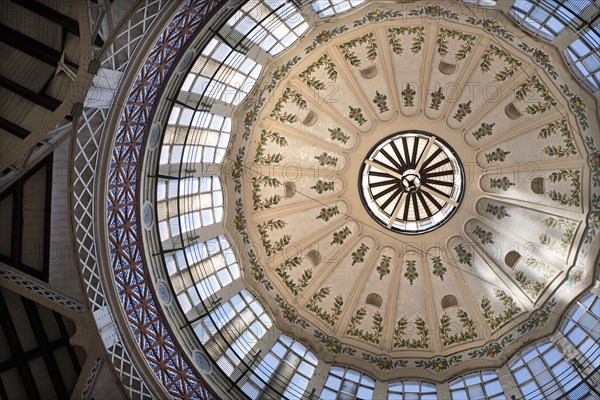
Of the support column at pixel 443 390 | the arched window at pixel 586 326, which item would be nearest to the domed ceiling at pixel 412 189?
the support column at pixel 443 390

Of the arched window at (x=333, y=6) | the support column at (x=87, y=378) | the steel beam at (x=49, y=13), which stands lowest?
the support column at (x=87, y=378)

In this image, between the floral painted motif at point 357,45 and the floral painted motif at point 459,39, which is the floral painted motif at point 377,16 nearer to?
the floral painted motif at point 357,45

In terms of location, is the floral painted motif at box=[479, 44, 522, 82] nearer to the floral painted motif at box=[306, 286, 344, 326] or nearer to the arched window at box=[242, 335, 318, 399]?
the floral painted motif at box=[306, 286, 344, 326]

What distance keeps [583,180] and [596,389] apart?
23.9ft

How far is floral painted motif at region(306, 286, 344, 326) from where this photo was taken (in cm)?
2233

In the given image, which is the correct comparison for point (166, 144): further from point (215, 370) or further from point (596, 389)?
point (596, 389)

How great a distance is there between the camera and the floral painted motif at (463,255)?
23.3 m

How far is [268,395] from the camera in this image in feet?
61.2

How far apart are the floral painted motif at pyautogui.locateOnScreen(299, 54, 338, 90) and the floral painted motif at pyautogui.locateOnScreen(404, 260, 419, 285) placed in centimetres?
781

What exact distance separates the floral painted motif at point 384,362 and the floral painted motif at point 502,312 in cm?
356

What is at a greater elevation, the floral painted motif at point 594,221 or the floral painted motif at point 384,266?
the floral painted motif at point 594,221

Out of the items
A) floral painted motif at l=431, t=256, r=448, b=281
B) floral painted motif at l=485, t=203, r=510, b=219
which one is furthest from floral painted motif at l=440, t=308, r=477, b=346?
floral painted motif at l=485, t=203, r=510, b=219

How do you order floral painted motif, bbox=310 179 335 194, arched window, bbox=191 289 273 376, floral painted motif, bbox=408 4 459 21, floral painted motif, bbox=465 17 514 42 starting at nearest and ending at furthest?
arched window, bbox=191 289 273 376
floral painted motif, bbox=465 17 514 42
floral painted motif, bbox=408 4 459 21
floral painted motif, bbox=310 179 335 194

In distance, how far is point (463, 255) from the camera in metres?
23.4
